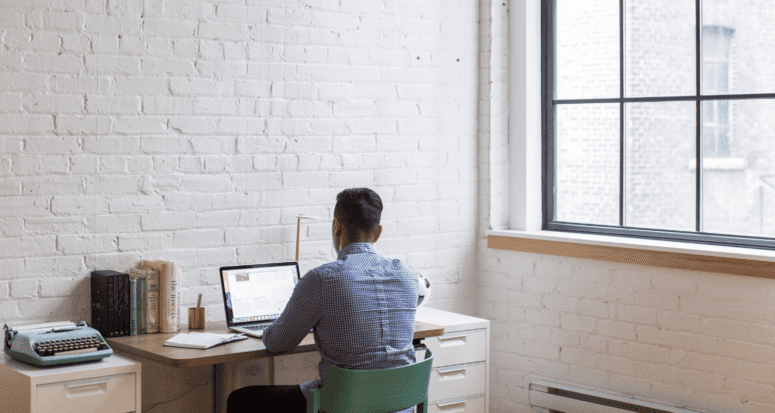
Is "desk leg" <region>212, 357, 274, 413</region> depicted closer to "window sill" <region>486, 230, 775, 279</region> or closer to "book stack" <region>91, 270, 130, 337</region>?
"book stack" <region>91, 270, 130, 337</region>

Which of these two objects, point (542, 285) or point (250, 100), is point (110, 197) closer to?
point (250, 100)

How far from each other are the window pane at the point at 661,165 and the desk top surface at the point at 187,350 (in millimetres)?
1774

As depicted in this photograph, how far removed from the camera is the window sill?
11.1ft

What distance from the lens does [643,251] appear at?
373cm

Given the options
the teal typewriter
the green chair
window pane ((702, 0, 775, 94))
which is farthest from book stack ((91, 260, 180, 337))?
window pane ((702, 0, 775, 94))

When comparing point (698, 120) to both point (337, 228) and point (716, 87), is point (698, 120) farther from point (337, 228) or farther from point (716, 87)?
point (337, 228)

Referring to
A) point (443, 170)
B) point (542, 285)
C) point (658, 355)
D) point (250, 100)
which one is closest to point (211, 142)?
point (250, 100)

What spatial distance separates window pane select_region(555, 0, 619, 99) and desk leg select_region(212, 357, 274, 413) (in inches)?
86.6

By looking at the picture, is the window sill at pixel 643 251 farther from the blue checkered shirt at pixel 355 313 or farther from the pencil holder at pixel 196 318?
the pencil holder at pixel 196 318

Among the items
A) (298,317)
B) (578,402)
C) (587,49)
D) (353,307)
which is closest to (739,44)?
(587,49)

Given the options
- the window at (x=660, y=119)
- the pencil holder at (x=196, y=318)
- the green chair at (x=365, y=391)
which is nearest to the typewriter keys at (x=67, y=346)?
the pencil holder at (x=196, y=318)

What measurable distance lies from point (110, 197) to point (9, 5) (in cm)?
80

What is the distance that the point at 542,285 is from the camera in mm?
4168

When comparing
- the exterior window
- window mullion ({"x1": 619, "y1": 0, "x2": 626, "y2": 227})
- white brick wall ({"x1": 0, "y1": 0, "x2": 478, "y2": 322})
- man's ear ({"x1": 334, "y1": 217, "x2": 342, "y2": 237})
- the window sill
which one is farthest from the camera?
window mullion ({"x1": 619, "y1": 0, "x2": 626, "y2": 227})
